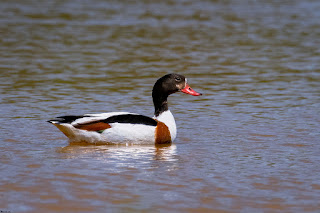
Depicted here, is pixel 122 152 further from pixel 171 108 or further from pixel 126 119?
pixel 171 108

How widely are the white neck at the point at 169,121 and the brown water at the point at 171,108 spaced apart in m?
0.21

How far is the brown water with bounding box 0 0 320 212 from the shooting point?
720cm

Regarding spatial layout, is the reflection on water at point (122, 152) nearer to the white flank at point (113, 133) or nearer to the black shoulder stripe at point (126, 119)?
the white flank at point (113, 133)

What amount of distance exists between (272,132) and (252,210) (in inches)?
171

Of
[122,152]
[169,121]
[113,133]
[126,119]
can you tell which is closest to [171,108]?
[169,121]

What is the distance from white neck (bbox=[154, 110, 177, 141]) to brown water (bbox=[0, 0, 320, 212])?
208mm

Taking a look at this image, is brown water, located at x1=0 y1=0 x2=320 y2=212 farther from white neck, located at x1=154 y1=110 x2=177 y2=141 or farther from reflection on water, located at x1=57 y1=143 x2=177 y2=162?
white neck, located at x1=154 y1=110 x2=177 y2=141

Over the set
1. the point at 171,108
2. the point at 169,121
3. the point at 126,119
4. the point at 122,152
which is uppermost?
the point at 126,119

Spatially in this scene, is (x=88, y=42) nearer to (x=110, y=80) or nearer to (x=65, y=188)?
(x=110, y=80)

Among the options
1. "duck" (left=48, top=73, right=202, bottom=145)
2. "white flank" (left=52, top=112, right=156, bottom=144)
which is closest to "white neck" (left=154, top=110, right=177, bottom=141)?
"duck" (left=48, top=73, right=202, bottom=145)

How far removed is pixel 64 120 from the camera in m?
9.87

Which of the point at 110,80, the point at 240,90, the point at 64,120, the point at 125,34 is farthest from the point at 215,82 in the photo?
the point at 125,34

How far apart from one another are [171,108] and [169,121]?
2.69 metres

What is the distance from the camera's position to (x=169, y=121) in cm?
1036
